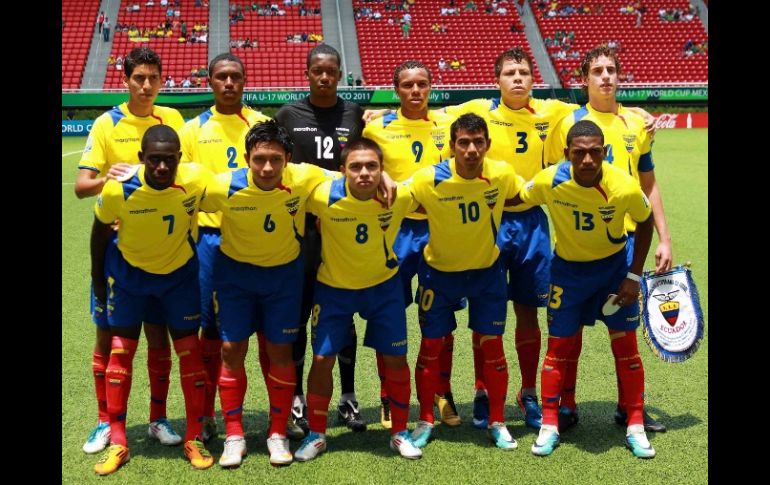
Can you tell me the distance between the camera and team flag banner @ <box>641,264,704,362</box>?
186 inches

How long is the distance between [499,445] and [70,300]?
5.34 m

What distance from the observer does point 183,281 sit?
4512 mm

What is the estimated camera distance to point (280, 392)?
15.0 ft

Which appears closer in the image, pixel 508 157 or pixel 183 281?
pixel 183 281

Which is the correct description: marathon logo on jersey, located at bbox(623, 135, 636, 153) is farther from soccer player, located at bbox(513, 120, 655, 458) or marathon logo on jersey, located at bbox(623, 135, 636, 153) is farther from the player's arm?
soccer player, located at bbox(513, 120, 655, 458)

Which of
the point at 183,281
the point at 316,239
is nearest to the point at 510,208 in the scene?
the point at 316,239

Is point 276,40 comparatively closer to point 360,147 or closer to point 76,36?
point 76,36

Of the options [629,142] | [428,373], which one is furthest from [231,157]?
→ [629,142]

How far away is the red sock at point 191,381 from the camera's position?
15.0ft

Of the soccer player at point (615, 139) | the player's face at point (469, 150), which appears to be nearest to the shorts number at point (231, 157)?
the player's face at point (469, 150)

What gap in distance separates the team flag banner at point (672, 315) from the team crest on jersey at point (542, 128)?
3.66 feet

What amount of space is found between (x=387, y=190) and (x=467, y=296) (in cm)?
90

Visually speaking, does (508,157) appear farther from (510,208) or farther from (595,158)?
(595,158)

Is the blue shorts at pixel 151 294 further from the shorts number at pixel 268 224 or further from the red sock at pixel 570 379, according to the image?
the red sock at pixel 570 379
